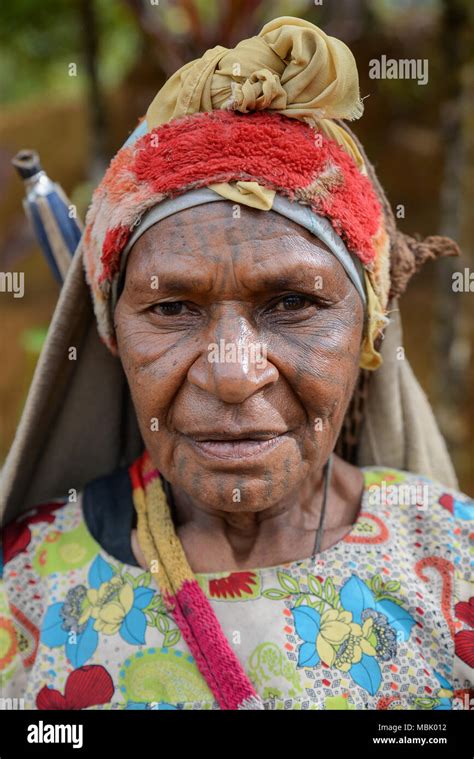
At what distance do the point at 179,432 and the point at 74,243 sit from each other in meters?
0.80

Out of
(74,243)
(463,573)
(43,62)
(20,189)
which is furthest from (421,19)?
(463,573)

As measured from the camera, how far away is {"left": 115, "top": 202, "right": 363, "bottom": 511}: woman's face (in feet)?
5.86

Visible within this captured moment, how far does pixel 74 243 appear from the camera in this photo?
2.40 metres

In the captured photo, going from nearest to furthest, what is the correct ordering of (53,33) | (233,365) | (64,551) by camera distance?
(233,365) → (64,551) → (53,33)

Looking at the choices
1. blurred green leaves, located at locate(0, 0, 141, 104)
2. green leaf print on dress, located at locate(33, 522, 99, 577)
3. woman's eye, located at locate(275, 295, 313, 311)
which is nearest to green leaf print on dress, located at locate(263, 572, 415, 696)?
green leaf print on dress, located at locate(33, 522, 99, 577)

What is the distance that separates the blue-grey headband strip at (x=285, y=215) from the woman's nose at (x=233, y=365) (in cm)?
26

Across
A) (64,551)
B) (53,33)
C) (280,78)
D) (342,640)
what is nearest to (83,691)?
(64,551)

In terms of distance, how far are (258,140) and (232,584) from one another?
102 centimetres

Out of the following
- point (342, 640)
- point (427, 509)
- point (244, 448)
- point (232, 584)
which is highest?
point (244, 448)

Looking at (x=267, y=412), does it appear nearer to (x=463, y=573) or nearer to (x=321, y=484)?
(x=321, y=484)

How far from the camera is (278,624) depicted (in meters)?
1.91

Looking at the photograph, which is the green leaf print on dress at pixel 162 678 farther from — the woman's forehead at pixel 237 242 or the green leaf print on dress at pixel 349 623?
the woman's forehead at pixel 237 242

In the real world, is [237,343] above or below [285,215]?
below

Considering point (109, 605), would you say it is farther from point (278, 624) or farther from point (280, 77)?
point (280, 77)
